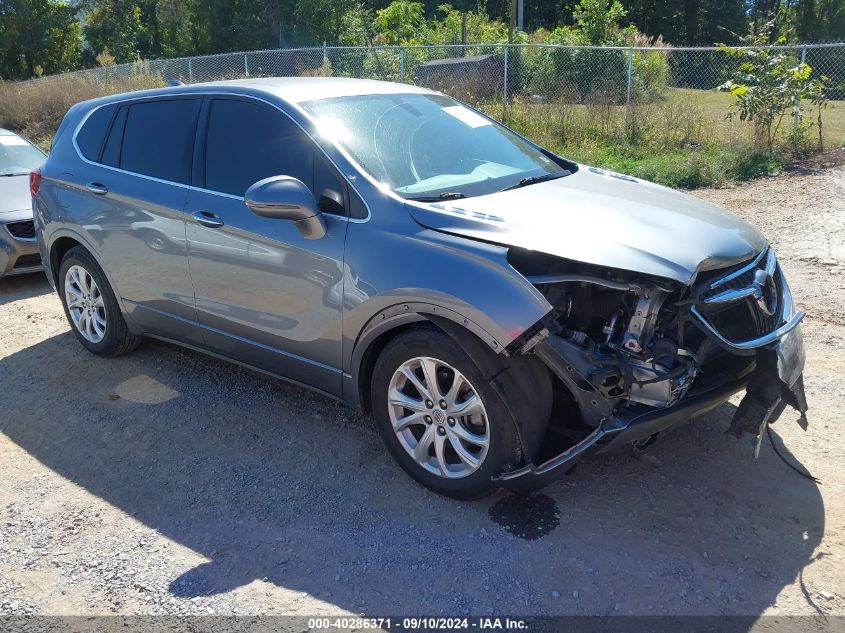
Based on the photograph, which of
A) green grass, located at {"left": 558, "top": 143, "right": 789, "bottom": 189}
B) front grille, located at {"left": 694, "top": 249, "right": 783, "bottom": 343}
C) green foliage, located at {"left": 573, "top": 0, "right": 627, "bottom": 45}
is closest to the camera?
front grille, located at {"left": 694, "top": 249, "right": 783, "bottom": 343}

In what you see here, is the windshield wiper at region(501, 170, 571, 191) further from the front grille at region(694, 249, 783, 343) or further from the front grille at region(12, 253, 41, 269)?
the front grille at region(12, 253, 41, 269)

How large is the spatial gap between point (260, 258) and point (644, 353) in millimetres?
2063

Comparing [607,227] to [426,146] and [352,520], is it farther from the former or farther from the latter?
[352,520]

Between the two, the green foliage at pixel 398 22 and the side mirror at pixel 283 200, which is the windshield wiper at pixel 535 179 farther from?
the green foliage at pixel 398 22

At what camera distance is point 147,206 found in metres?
4.70

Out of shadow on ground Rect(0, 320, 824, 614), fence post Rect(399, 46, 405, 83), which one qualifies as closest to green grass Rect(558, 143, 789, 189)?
fence post Rect(399, 46, 405, 83)

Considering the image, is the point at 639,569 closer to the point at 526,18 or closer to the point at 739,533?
the point at 739,533

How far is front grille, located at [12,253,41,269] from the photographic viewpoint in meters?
7.32

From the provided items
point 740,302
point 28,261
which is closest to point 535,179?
point 740,302

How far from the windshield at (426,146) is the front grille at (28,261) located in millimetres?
4567

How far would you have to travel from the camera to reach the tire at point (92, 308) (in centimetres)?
530

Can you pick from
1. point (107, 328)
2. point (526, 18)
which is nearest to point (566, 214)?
point (107, 328)

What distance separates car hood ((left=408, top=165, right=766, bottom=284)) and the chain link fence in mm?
8904

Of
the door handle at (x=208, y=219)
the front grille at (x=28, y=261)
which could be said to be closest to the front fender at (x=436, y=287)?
the door handle at (x=208, y=219)
